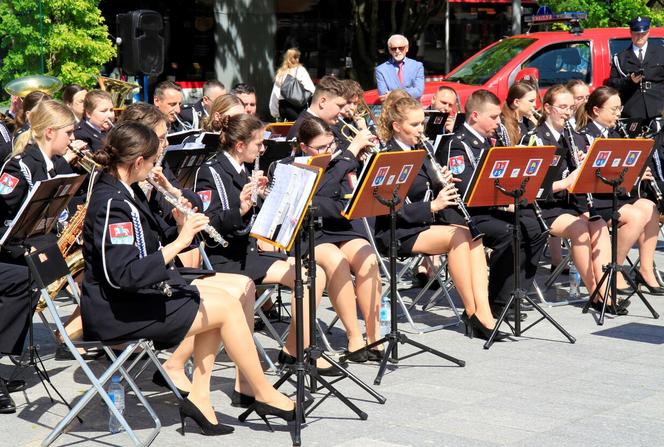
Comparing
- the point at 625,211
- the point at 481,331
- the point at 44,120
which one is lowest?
the point at 481,331

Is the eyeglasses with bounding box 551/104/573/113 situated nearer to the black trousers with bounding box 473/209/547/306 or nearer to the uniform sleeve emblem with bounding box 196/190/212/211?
the black trousers with bounding box 473/209/547/306

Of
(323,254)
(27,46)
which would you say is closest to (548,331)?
(323,254)

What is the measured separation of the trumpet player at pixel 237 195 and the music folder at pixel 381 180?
0.54m

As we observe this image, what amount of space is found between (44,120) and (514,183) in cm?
304

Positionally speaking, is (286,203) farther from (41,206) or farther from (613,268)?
(613,268)

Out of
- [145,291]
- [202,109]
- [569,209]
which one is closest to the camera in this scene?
[145,291]

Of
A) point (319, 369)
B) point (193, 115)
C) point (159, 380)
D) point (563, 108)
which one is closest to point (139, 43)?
point (193, 115)

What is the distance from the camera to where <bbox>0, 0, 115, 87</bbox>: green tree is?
13.0 meters

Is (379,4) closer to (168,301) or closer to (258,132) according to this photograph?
(258,132)

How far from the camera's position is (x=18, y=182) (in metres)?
6.59

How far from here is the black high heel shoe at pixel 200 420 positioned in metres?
5.61

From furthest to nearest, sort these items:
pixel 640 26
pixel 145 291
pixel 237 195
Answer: pixel 640 26 → pixel 237 195 → pixel 145 291

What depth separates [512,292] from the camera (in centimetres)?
762

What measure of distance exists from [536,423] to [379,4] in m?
16.4
